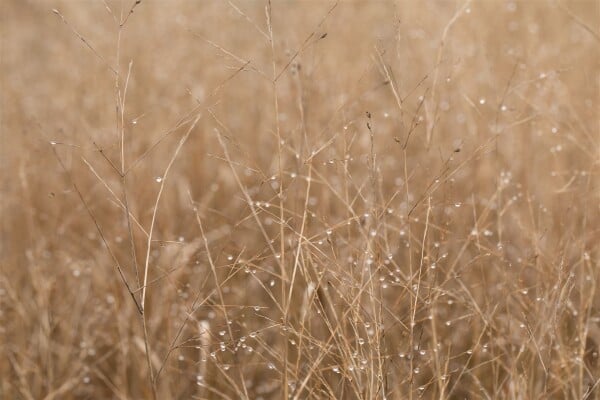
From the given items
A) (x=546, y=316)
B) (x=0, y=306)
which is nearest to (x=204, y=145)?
(x=0, y=306)

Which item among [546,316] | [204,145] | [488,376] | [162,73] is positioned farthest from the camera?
[162,73]

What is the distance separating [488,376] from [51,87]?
2047 mm

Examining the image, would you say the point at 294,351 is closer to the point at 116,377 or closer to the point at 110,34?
the point at 116,377

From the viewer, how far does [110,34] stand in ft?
9.02

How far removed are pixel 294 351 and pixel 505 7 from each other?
60.4 inches

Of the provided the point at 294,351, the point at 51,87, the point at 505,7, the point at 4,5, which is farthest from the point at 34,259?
the point at 4,5

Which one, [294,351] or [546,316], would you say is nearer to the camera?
[546,316]

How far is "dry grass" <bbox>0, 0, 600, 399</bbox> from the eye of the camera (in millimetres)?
1317

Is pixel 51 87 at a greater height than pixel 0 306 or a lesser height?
greater

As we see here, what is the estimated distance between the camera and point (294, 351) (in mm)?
1581

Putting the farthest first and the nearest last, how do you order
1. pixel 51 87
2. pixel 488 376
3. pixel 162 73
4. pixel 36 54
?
pixel 36 54
pixel 51 87
pixel 162 73
pixel 488 376

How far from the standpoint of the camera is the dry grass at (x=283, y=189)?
51.9 inches

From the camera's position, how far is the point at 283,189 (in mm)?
1149

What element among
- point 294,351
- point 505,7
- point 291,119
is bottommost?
point 294,351
